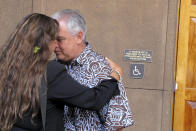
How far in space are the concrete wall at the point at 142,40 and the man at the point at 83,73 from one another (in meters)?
1.99

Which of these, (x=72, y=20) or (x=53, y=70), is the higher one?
(x=72, y=20)

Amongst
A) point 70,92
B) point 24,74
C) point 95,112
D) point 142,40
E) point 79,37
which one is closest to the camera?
point 24,74

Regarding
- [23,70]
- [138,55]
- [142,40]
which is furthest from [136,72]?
[23,70]

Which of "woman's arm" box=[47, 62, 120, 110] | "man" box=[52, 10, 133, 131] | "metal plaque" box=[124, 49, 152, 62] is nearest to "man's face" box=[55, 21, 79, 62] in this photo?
"man" box=[52, 10, 133, 131]

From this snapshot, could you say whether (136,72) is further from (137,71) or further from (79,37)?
(79,37)

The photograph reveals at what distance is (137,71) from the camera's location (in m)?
4.62

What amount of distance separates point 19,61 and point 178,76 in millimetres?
2862

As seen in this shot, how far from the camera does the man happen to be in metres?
2.53

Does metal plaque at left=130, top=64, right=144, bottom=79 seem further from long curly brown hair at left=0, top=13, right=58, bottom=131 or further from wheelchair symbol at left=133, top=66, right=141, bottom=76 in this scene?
long curly brown hair at left=0, top=13, right=58, bottom=131

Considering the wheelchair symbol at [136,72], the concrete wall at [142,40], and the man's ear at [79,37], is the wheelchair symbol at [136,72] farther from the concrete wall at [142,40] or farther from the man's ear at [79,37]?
the man's ear at [79,37]

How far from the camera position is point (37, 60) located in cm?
215

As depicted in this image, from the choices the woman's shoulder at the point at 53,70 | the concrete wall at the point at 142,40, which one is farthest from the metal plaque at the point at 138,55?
the woman's shoulder at the point at 53,70

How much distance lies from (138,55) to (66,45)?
6.91 feet

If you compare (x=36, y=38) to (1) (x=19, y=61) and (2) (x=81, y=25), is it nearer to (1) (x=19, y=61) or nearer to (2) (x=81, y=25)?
(1) (x=19, y=61)
